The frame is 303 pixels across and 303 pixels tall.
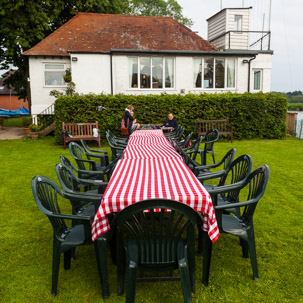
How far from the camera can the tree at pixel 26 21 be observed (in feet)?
58.1

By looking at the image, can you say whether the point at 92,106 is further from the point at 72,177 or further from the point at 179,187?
the point at 179,187

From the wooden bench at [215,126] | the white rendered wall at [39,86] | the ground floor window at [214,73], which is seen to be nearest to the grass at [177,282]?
the wooden bench at [215,126]

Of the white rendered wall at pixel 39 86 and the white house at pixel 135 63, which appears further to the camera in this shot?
the white rendered wall at pixel 39 86

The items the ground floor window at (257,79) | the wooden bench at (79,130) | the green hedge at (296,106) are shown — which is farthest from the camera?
the green hedge at (296,106)

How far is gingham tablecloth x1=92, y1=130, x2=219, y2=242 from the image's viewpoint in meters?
2.74

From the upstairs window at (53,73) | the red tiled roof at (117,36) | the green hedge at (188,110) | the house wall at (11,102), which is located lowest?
the green hedge at (188,110)

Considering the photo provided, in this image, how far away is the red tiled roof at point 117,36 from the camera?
1780 cm

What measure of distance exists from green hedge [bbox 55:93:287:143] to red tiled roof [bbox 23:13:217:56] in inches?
223

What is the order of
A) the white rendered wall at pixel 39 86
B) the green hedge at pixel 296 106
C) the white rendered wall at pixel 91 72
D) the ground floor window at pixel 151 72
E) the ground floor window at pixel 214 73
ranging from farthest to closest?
the green hedge at pixel 296 106, the ground floor window at pixel 214 73, the white rendered wall at pixel 39 86, the ground floor window at pixel 151 72, the white rendered wall at pixel 91 72

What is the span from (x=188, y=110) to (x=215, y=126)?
144 centimetres

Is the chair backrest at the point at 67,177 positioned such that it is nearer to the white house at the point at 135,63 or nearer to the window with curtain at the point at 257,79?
the white house at the point at 135,63

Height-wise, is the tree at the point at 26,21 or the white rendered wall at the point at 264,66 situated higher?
the tree at the point at 26,21

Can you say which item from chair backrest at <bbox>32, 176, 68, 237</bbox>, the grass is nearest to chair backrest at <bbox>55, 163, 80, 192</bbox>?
chair backrest at <bbox>32, 176, 68, 237</bbox>

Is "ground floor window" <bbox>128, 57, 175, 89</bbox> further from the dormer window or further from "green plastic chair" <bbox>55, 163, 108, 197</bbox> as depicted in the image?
"green plastic chair" <bbox>55, 163, 108, 197</bbox>
